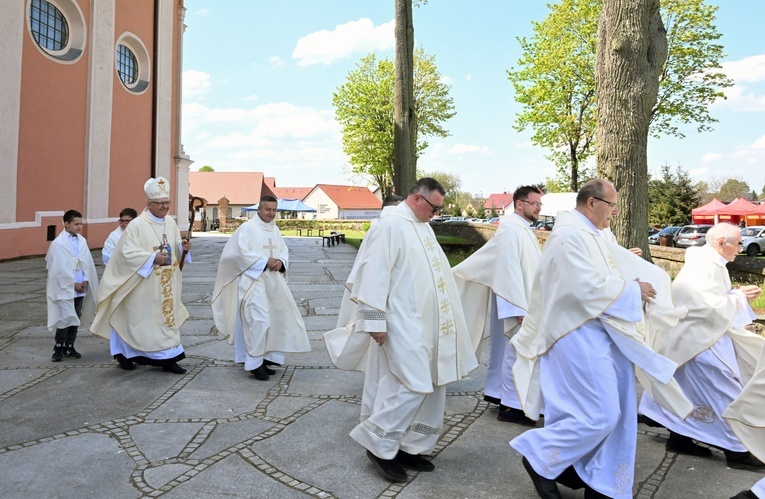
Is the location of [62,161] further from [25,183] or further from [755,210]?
[755,210]

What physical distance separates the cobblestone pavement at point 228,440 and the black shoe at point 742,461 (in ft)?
0.21

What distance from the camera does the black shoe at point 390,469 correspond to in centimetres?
364

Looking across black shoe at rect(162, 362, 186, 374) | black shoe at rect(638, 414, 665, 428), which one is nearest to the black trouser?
black shoe at rect(162, 362, 186, 374)

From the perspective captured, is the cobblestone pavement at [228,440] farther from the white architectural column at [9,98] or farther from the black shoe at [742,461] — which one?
the white architectural column at [9,98]

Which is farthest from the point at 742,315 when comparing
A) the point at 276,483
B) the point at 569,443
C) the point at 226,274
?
the point at 226,274

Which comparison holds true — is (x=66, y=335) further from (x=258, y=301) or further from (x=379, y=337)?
(x=379, y=337)

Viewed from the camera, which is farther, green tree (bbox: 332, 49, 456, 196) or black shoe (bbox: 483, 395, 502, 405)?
green tree (bbox: 332, 49, 456, 196)

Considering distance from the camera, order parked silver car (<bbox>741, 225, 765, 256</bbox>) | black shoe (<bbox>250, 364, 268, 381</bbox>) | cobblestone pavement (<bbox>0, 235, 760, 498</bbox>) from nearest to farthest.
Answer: cobblestone pavement (<bbox>0, 235, 760, 498</bbox>) < black shoe (<bbox>250, 364, 268, 381</bbox>) < parked silver car (<bbox>741, 225, 765, 256</bbox>)

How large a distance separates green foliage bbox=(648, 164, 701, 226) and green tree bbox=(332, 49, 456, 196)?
15198mm

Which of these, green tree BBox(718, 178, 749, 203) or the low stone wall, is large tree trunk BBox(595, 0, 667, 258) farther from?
green tree BBox(718, 178, 749, 203)

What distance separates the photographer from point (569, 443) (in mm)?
3223

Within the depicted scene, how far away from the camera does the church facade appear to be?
54.4ft

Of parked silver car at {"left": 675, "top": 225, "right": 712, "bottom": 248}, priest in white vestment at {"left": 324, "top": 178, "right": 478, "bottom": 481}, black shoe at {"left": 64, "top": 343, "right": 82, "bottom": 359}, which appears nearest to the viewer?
priest in white vestment at {"left": 324, "top": 178, "right": 478, "bottom": 481}

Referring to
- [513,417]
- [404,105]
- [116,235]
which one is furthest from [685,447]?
[404,105]
